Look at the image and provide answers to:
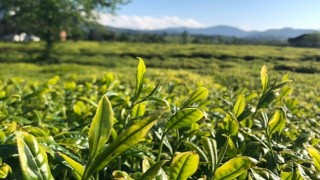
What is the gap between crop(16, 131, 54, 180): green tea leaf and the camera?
67 centimetres

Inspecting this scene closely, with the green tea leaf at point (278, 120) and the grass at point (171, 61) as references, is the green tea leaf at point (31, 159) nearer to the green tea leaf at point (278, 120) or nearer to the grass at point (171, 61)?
the green tea leaf at point (278, 120)

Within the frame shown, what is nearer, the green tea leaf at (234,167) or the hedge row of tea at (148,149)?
the hedge row of tea at (148,149)

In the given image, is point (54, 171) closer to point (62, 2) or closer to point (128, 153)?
point (128, 153)

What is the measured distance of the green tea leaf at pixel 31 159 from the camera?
2.19 ft

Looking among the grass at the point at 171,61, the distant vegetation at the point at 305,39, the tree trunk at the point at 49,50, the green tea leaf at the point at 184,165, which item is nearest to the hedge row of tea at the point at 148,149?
the green tea leaf at the point at 184,165

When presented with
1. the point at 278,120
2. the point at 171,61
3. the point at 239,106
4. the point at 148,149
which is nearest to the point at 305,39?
the point at 239,106

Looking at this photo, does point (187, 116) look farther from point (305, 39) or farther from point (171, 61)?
point (171, 61)

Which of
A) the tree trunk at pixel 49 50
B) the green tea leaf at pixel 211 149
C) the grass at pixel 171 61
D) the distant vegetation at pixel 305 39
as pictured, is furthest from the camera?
the tree trunk at pixel 49 50

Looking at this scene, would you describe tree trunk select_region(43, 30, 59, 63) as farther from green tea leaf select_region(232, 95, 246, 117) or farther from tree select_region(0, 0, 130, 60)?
green tea leaf select_region(232, 95, 246, 117)

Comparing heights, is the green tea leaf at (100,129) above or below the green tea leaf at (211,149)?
above

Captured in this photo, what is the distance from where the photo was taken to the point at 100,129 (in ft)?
2.39

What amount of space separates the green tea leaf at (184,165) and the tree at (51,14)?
24056 millimetres

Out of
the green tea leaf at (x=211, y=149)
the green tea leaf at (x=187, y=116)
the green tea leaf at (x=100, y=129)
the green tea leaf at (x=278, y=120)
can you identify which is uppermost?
the green tea leaf at (x=100, y=129)

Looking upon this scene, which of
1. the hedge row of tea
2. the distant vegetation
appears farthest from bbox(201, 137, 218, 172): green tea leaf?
the distant vegetation
